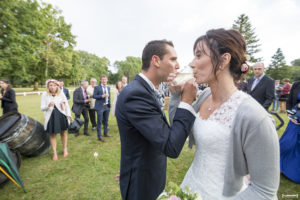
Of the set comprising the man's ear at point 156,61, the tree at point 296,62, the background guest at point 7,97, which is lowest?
the background guest at point 7,97

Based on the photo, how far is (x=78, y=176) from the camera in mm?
3857

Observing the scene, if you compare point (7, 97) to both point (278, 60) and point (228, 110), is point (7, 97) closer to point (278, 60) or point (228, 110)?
point (228, 110)

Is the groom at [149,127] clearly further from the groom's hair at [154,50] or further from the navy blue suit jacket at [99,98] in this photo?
the navy blue suit jacket at [99,98]

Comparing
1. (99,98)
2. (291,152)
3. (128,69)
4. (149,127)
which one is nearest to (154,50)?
(149,127)

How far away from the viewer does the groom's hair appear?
1.73 metres

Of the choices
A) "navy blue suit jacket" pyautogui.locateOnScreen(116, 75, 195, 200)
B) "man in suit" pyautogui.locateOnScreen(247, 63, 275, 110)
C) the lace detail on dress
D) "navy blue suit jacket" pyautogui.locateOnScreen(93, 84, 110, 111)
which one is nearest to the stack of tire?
"navy blue suit jacket" pyautogui.locateOnScreen(93, 84, 110, 111)

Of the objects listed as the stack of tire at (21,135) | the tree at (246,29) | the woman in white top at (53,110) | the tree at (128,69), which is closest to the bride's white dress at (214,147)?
the woman in white top at (53,110)

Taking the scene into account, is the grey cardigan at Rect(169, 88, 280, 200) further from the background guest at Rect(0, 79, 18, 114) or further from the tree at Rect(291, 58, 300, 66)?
the tree at Rect(291, 58, 300, 66)

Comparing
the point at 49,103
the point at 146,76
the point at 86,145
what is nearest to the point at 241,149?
the point at 146,76

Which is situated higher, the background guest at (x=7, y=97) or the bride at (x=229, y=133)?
the bride at (x=229, y=133)

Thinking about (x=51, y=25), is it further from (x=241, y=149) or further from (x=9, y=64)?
(x=241, y=149)

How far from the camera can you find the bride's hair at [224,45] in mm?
1333

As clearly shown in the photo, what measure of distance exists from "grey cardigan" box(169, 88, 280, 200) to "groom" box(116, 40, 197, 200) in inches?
14.7

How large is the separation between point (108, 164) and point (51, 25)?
109 feet
